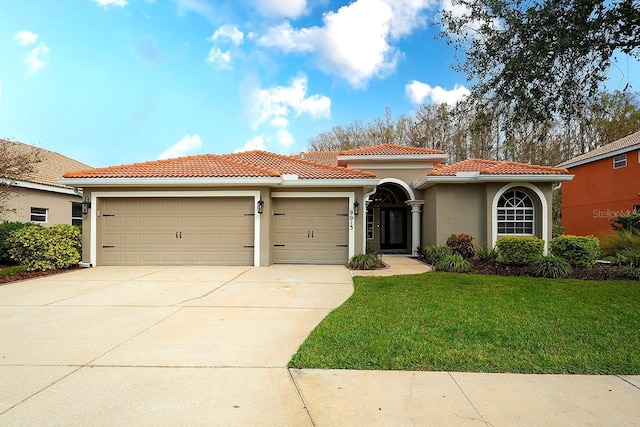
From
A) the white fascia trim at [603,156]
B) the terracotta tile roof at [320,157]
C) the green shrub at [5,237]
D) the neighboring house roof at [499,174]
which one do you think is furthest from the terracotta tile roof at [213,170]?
the white fascia trim at [603,156]

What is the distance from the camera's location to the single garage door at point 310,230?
39.2ft

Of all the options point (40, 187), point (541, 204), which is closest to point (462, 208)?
point (541, 204)

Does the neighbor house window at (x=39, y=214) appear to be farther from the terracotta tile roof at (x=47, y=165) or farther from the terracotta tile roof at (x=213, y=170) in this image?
the terracotta tile roof at (x=213, y=170)

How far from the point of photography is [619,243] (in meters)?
11.9

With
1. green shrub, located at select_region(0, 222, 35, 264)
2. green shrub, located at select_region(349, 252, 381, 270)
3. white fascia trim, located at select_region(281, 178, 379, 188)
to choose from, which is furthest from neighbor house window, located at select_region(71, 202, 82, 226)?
green shrub, located at select_region(349, 252, 381, 270)

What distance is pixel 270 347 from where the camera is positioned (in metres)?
4.40

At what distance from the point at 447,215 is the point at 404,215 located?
3861 millimetres

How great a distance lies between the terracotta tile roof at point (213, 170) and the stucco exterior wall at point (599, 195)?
1389cm

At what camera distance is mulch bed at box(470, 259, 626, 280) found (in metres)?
9.53

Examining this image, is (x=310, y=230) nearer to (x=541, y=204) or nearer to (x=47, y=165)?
(x=541, y=204)

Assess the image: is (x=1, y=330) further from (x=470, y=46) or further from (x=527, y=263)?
(x=527, y=263)

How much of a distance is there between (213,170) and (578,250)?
38.5 feet

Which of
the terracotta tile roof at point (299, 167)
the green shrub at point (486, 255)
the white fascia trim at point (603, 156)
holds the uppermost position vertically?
the white fascia trim at point (603, 156)

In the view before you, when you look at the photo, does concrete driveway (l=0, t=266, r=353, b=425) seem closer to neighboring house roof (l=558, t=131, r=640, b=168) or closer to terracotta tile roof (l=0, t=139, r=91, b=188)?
terracotta tile roof (l=0, t=139, r=91, b=188)
